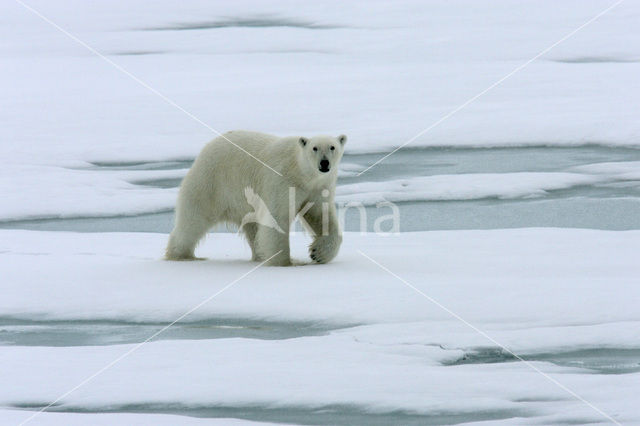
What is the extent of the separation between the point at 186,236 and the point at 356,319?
148cm

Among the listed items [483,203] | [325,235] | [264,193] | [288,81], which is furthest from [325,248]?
[288,81]

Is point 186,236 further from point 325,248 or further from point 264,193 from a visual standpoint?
point 325,248

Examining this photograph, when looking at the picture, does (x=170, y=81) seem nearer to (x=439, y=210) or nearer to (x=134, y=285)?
(x=439, y=210)

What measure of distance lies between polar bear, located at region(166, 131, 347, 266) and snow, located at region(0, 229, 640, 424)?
168mm

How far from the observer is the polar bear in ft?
15.7

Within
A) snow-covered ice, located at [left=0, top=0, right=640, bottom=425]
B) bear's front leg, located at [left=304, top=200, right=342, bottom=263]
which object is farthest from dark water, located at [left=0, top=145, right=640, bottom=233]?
bear's front leg, located at [left=304, top=200, right=342, bottom=263]

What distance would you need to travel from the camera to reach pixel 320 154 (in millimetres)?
4668

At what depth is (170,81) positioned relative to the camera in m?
10.2

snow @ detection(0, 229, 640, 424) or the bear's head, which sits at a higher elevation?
the bear's head

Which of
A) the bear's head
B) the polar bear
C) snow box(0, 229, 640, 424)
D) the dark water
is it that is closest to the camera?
snow box(0, 229, 640, 424)

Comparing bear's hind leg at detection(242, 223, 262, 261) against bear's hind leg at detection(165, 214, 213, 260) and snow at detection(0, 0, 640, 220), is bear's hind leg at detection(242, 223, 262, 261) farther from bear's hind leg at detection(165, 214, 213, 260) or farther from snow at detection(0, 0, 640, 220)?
snow at detection(0, 0, 640, 220)

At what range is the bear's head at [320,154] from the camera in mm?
4664

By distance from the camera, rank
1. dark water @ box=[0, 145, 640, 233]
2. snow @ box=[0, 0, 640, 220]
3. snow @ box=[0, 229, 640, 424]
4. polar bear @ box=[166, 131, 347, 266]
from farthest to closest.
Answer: snow @ box=[0, 0, 640, 220] → dark water @ box=[0, 145, 640, 233] → polar bear @ box=[166, 131, 347, 266] → snow @ box=[0, 229, 640, 424]

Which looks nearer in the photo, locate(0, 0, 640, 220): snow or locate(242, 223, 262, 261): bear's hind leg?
locate(242, 223, 262, 261): bear's hind leg
